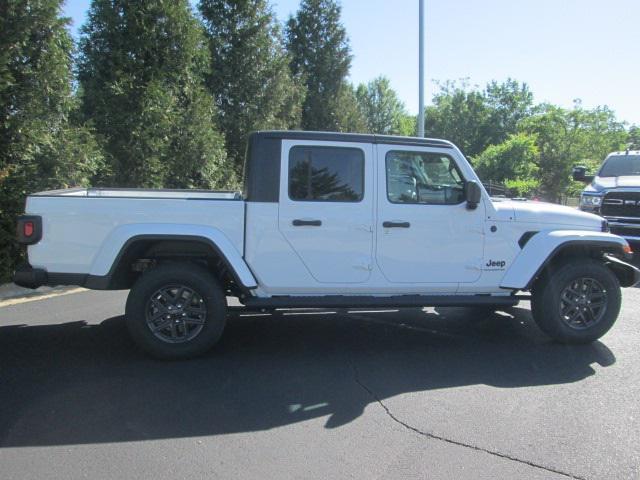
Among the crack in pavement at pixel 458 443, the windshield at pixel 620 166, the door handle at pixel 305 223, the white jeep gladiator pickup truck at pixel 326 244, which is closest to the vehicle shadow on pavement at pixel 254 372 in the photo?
the crack in pavement at pixel 458 443

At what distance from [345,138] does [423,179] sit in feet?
2.81

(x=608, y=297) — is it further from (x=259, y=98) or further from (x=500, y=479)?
(x=259, y=98)

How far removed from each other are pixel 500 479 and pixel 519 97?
4471cm

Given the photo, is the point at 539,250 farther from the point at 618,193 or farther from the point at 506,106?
the point at 506,106

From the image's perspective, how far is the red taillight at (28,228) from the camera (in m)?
4.59

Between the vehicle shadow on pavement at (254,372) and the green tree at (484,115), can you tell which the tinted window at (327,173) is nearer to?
the vehicle shadow on pavement at (254,372)

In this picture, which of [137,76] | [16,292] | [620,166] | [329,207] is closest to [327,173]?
[329,207]

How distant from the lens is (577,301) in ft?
17.7

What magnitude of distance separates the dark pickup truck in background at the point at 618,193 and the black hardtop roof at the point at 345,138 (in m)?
6.74

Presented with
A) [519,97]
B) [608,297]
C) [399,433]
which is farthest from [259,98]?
[519,97]

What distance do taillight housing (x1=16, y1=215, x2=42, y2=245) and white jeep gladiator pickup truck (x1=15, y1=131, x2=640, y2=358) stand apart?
1 cm

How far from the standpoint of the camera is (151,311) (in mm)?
4828

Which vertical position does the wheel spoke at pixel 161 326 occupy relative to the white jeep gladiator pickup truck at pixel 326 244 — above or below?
below

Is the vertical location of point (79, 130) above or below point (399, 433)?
above
